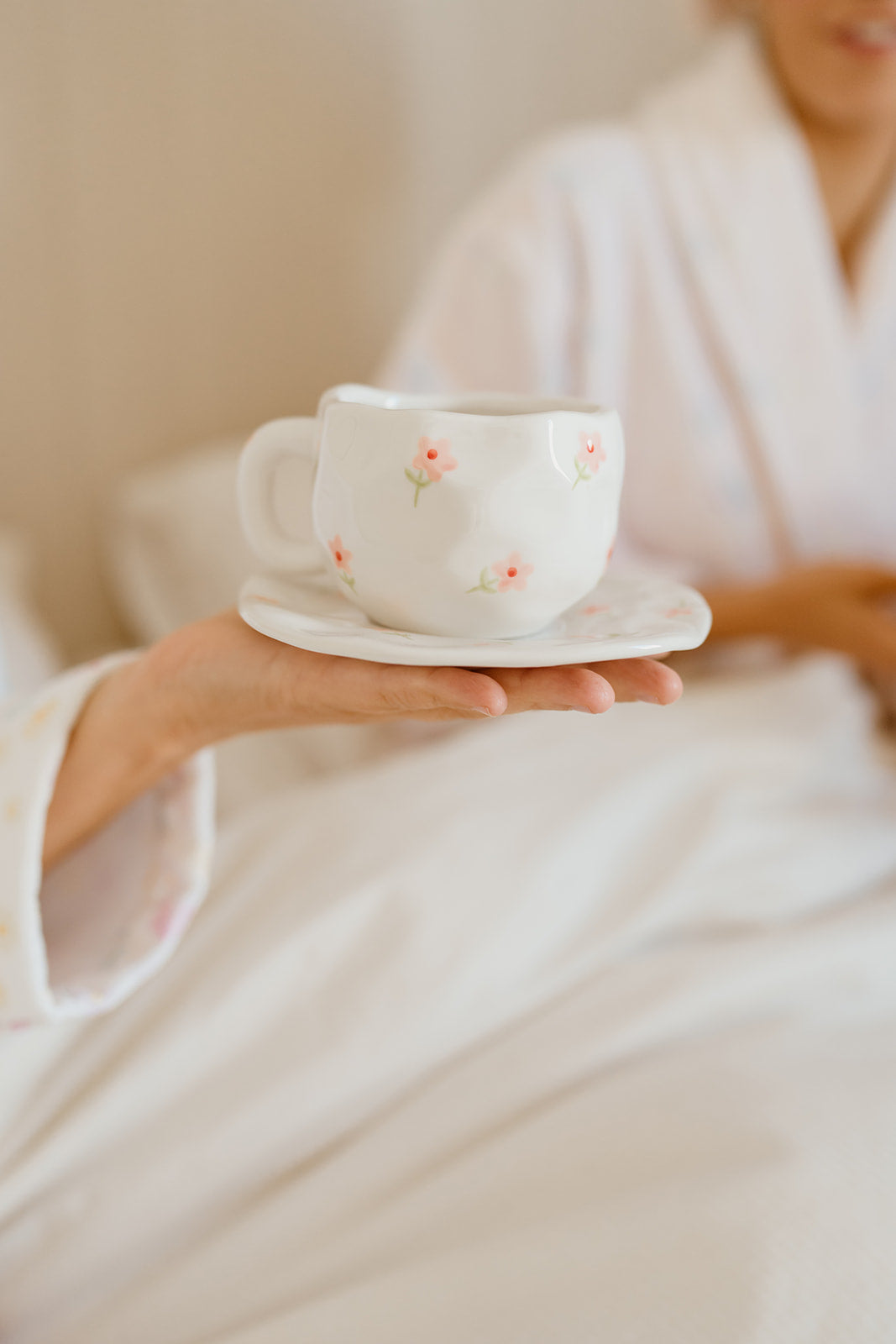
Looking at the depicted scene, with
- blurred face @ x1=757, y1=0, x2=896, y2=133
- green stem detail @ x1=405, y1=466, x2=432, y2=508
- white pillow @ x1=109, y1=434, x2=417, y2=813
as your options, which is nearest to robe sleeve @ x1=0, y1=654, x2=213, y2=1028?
green stem detail @ x1=405, y1=466, x2=432, y2=508

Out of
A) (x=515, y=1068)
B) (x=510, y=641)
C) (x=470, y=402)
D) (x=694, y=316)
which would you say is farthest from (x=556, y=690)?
(x=694, y=316)

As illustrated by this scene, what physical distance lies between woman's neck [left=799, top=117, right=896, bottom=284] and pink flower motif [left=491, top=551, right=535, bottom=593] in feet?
2.80

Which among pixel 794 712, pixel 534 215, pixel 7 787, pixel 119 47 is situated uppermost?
pixel 119 47

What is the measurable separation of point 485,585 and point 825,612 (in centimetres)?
61

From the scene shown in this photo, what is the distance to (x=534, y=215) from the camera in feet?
3.29

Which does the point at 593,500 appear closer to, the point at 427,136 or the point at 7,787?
the point at 7,787

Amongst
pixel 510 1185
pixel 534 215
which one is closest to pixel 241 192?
pixel 534 215

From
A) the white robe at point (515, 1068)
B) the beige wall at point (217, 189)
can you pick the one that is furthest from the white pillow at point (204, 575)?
the white robe at point (515, 1068)

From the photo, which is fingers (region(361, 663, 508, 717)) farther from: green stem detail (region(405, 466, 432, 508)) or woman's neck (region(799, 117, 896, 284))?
woman's neck (region(799, 117, 896, 284))

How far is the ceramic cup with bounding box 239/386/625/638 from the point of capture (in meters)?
0.40

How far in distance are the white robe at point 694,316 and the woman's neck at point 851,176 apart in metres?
0.06

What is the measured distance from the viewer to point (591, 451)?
0.42m

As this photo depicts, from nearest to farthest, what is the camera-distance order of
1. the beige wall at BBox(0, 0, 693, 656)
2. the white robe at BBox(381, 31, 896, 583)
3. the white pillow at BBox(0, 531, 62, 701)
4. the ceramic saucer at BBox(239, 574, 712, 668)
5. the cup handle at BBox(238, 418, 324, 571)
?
the ceramic saucer at BBox(239, 574, 712, 668), the cup handle at BBox(238, 418, 324, 571), the white pillow at BBox(0, 531, 62, 701), the white robe at BBox(381, 31, 896, 583), the beige wall at BBox(0, 0, 693, 656)

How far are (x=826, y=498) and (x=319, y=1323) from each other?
0.85 m
